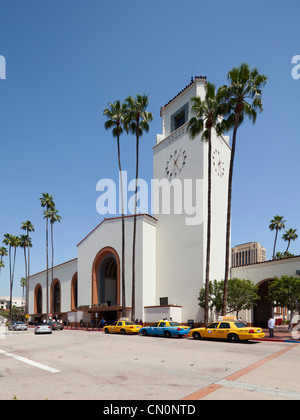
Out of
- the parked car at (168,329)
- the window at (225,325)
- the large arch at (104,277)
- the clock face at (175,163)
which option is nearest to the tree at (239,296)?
the parked car at (168,329)

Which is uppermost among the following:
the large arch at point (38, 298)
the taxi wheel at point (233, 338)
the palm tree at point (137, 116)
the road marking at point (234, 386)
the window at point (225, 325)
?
the palm tree at point (137, 116)

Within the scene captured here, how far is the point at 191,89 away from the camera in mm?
40344

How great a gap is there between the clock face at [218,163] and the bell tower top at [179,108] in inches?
220

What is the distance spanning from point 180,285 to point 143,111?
19575 mm

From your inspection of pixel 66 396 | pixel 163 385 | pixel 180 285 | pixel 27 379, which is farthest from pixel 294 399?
pixel 180 285

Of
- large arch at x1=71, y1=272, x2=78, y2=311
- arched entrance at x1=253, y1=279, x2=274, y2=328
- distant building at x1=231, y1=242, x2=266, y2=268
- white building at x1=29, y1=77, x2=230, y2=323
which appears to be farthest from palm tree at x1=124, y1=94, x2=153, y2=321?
distant building at x1=231, y1=242, x2=266, y2=268

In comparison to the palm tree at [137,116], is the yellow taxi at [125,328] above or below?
below

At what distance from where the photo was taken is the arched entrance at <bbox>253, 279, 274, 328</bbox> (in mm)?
37547

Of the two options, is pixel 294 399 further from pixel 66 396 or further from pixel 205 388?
pixel 66 396

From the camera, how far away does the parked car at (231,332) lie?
20.2m

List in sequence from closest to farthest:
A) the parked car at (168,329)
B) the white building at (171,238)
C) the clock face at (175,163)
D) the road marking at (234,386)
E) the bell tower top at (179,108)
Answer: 1. the road marking at (234,386)
2. the parked car at (168,329)
3. the white building at (171,238)
4. the bell tower top at (179,108)
5. the clock face at (175,163)

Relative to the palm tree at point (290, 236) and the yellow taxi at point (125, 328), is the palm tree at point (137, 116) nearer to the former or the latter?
the yellow taxi at point (125, 328)

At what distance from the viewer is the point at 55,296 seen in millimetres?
61094
